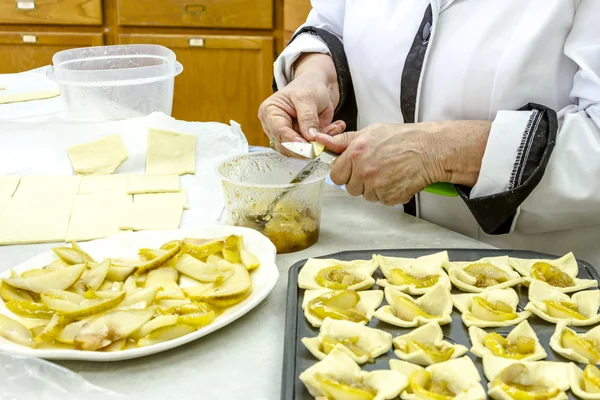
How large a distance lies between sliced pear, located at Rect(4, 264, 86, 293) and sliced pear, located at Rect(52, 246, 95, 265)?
8 centimetres

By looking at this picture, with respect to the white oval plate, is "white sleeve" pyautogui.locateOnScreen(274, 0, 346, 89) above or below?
above

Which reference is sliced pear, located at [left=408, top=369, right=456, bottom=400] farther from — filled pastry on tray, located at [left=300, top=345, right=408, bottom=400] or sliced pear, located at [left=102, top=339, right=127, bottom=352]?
sliced pear, located at [left=102, top=339, right=127, bottom=352]

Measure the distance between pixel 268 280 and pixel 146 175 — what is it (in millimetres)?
790

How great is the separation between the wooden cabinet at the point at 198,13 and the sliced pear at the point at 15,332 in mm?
2931

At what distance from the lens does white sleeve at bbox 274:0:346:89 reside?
1.63 metres

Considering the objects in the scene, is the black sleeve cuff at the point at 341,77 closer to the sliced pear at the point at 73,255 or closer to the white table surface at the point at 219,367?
the white table surface at the point at 219,367

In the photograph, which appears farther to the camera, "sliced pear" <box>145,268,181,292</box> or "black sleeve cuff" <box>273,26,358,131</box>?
"black sleeve cuff" <box>273,26,358,131</box>

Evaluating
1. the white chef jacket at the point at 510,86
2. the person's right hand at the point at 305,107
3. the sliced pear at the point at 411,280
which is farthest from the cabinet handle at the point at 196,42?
the sliced pear at the point at 411,280

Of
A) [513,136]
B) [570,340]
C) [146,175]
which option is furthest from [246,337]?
[146,175]

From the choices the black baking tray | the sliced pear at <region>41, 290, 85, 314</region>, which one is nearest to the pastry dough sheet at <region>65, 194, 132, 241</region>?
the sliced pear at <region>41, 290, 85, 314</region>

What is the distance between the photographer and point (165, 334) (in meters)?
0.92

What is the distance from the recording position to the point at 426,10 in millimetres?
1362

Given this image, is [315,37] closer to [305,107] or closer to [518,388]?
[305,107]

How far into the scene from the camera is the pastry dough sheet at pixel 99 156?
5.93ft
